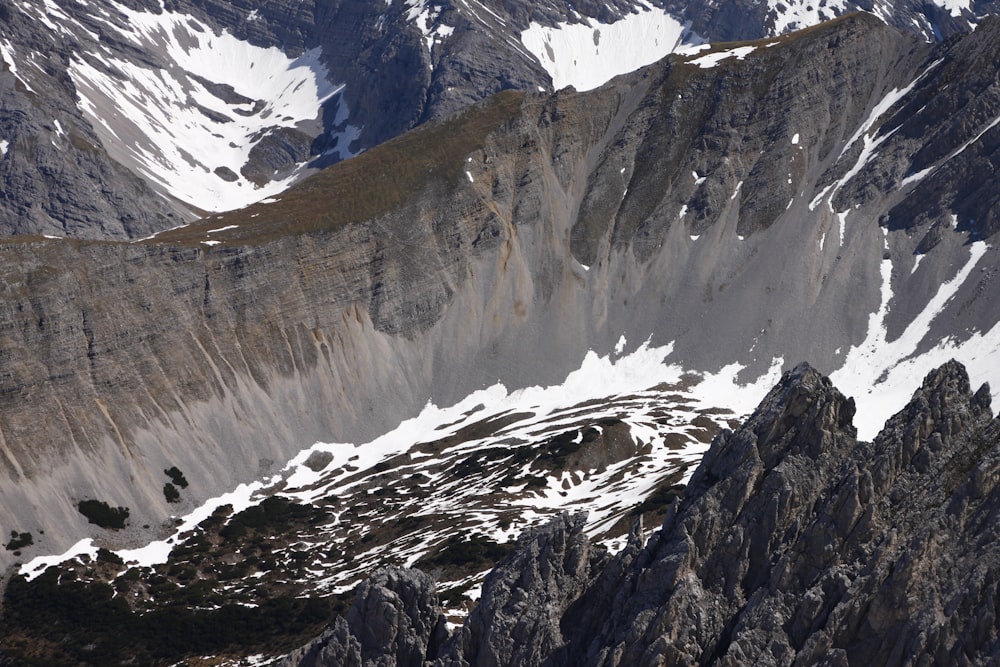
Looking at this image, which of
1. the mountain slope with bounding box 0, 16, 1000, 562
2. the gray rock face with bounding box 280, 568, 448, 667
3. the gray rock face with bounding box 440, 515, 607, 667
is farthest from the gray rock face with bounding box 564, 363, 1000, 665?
the mountain slope with bounding box 0, 16, 1000, 562

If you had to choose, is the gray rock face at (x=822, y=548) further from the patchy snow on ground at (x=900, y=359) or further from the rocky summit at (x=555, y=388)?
the patchy snow on ground at (x=900, y=359)

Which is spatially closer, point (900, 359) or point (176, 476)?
point (176, 476)

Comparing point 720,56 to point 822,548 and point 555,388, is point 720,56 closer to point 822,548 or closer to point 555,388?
point 555,388

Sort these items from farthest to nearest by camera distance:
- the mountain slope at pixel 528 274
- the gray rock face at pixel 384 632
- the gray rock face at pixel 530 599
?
1. the mountain slope at pixel 528 274
2. the gray rock face at pixel 384 632
3. the gray rock face at pixel 530 599

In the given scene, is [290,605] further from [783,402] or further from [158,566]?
[783,402]

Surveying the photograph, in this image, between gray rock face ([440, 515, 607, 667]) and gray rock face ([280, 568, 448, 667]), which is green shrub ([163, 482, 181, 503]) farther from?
gray rock face ([440, 515, 607, 667])

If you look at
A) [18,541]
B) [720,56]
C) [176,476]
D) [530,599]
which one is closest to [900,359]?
[720,56]

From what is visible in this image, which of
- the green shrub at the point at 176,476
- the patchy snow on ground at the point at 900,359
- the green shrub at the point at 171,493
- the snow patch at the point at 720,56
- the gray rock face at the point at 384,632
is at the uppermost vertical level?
the snow patch at the point at 720,56

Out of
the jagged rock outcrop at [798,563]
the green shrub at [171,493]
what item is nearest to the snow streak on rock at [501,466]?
the green shrub at [171,493]

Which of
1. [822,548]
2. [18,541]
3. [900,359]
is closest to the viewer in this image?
[822,548]
